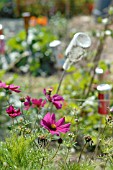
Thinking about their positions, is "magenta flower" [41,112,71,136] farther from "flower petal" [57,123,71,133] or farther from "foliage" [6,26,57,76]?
"foliage" [6,26,57,76]

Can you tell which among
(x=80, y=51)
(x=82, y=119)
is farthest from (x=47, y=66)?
(x=80, y=51)

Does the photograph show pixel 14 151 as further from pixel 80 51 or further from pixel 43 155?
pixel 80 51

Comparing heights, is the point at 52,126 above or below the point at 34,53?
above

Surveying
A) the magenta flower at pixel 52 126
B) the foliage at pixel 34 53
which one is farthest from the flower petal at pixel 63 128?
the foliage at pixel 34 53

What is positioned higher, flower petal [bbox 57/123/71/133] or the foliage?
flower petal [bbox 57/123/71/133]

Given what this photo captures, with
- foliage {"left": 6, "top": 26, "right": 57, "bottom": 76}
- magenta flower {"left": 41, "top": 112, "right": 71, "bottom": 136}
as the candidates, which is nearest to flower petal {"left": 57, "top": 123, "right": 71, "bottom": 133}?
magenta flower {"left": 41, "top": 112, "right": 71, "bottom": 136}

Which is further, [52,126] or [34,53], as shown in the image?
[34,53]

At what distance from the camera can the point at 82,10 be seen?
8.02m

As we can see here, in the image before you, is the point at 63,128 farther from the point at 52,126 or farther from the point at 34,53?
the point at 34,53

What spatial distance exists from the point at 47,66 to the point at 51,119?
3.17 metres

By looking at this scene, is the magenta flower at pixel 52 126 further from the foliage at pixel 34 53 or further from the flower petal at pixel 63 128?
the foliage at pixel 34 53

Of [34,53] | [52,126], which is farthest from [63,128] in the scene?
[34,53]

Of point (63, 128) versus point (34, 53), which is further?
point (34, 53)

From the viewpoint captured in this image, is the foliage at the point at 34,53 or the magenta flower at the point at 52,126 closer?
the magenta flower at the point at 52,126
